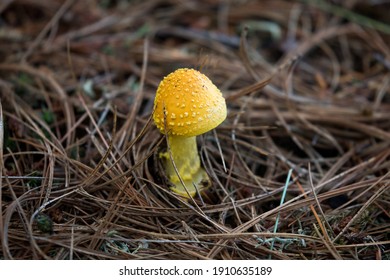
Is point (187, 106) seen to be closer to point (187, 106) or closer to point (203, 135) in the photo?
point (187, 106)

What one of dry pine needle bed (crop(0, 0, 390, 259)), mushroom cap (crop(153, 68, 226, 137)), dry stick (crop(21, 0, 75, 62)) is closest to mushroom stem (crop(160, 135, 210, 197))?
dry pine needle bed (crop(0, 0, 390, 259))

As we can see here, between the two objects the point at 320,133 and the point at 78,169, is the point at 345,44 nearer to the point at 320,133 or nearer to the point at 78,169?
the point at 320,133

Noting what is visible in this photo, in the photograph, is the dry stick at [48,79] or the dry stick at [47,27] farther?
the dry stick at [47,27]

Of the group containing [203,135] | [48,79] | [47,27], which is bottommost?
[203,135]

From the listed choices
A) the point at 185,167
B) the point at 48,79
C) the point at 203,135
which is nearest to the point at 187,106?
the point at 185,167

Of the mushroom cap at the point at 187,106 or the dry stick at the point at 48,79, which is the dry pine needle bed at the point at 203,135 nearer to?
the dry stick at the point at 48,79

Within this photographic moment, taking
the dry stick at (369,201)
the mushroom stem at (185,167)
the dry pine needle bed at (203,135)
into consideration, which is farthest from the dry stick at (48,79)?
the dry stick at (369,201)
